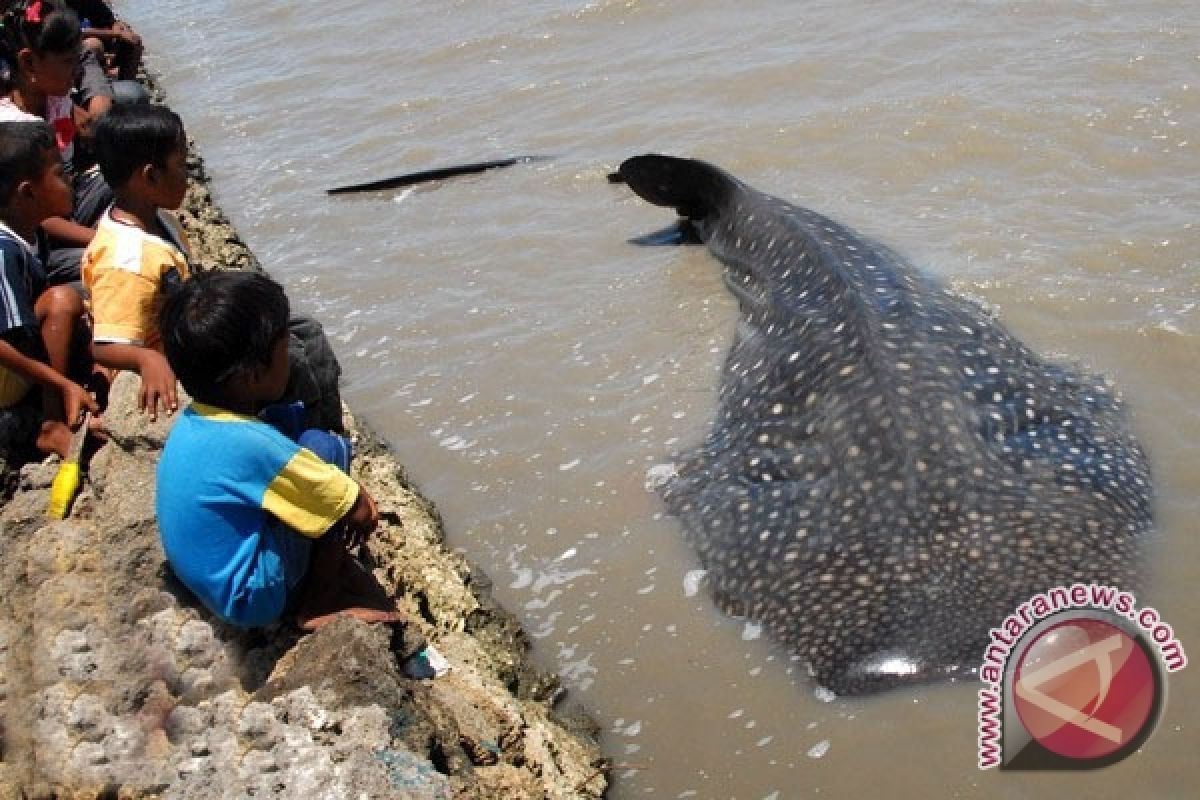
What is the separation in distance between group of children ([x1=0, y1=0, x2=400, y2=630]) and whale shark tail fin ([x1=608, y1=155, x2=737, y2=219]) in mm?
3714

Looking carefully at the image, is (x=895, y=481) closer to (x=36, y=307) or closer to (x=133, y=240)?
(x=133, y=240)

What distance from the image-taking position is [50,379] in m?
4.70

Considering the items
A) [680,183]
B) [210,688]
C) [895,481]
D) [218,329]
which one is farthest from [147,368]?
[680,183]

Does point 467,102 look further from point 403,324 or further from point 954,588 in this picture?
point 954,588

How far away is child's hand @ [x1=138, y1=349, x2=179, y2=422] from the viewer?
4156 millimetres

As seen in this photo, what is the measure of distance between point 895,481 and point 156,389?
2.89 meters

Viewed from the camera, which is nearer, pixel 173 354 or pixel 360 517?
pixel 173 354

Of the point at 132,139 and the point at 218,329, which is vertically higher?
the point at 132,139

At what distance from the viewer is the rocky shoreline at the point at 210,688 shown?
116 inches

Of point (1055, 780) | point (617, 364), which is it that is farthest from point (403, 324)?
point (1055, 780)

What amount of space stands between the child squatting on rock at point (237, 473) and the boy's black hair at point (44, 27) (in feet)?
11.6

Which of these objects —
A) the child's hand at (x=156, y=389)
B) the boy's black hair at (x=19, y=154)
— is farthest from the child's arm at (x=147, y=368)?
the boy's black hair at (x=19, y=154)

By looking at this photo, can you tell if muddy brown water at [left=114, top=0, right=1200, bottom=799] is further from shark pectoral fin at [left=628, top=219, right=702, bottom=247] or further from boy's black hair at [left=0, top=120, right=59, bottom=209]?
boy's black hair at [left=0, top=120, right=59, bottom=209]

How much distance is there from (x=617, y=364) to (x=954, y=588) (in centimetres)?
318
